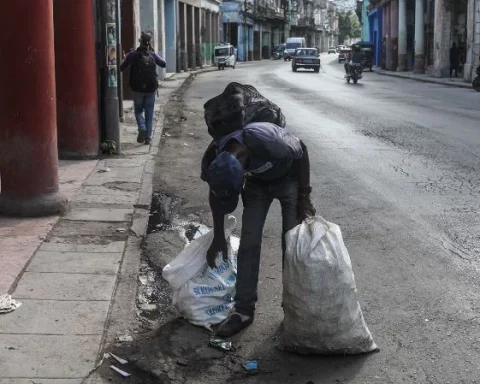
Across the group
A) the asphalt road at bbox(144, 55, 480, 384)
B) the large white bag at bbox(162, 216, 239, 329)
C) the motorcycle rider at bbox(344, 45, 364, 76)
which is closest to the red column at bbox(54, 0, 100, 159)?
the asphalt road at bbox(144, 55, 480, 384)

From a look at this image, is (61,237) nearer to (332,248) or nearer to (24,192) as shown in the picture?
(24,192)

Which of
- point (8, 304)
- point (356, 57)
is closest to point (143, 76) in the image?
point (8, 304)

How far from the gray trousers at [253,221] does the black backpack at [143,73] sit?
318 inches

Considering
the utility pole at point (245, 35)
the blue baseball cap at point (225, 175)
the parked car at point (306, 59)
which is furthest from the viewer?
the utility pole at point (245, 35)

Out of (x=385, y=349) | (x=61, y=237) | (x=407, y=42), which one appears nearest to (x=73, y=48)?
(x=61, y=237)

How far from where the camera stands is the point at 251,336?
468 centimetres

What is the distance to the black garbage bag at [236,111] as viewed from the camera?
4.31 metres

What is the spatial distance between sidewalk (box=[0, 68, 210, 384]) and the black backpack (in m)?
3.11

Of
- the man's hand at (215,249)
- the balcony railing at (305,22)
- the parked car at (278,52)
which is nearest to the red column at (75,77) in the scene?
the man's hand at (215,249)

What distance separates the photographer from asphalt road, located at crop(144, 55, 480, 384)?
13.9 feet

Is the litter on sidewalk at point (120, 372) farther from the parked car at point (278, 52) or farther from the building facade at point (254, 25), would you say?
the parked car at point (278, 52)

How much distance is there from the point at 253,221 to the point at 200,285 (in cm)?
52

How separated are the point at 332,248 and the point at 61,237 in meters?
3.27

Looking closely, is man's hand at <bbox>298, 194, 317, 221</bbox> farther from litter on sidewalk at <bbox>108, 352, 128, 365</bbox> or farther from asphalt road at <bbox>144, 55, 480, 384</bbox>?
litter on sidewalk at <bbox>108, 352, 128, 365</bbox>
